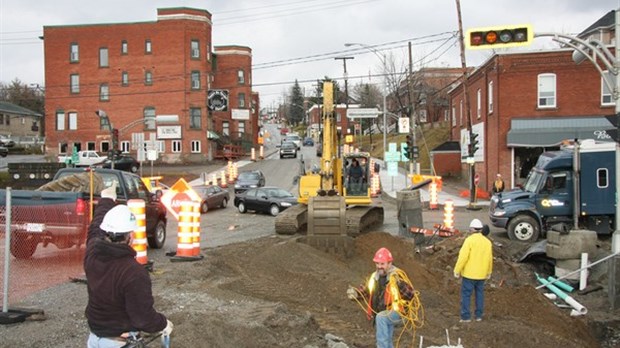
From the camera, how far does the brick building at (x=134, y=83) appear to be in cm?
6303

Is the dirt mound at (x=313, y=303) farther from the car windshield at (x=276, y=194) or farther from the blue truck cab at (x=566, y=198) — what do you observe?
the car windshield at (x=276, y=194)

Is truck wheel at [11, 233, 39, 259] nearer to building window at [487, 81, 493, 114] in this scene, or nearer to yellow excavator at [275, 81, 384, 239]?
yellow excavator at [275, 81, 384, 239]

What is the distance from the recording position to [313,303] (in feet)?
36.6

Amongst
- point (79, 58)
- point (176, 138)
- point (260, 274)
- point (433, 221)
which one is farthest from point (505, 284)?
point (79, 58)

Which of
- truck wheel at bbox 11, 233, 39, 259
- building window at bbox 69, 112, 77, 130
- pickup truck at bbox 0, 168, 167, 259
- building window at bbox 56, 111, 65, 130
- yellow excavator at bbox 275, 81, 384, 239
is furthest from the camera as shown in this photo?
building window at bbox 56, 111, 65, 130

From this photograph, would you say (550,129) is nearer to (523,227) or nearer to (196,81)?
(523,227)

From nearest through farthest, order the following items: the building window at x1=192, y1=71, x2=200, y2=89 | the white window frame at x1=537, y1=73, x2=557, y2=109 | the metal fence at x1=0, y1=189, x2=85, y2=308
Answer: the metal fence at x1=0, y1=189, x2=85, y2=308 → the white window frame at x1=537, y1=73, x2=557, y2=109 → the building window at x1=192, y1=71, x2=200, y2=89

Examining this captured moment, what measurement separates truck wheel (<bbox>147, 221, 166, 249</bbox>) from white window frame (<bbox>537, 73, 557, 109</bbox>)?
85.7 ft

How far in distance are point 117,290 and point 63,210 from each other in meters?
7.80

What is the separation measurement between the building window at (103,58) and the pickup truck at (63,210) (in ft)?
171

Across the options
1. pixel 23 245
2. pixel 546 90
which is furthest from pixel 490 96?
pixel 23 245

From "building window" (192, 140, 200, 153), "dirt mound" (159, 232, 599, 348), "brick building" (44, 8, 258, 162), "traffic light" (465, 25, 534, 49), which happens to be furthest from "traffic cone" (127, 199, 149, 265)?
"building window" (192, 140, 200, 153)

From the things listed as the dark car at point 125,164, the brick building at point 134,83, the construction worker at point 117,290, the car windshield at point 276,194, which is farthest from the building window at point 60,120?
the construction worker at point 117,290

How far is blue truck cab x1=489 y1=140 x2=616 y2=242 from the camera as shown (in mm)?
20844
